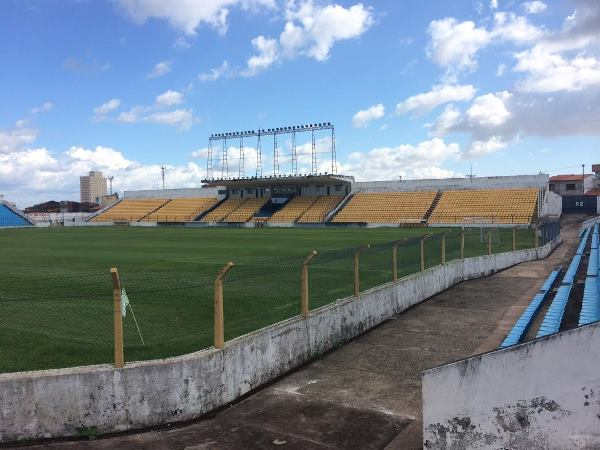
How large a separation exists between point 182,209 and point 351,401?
67.9 meters

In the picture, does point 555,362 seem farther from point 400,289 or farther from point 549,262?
point 549,262

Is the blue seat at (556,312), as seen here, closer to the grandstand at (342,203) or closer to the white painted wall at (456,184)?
the grandstand at (342,203)

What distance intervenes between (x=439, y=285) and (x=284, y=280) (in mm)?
4658

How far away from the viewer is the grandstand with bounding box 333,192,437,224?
54678mm

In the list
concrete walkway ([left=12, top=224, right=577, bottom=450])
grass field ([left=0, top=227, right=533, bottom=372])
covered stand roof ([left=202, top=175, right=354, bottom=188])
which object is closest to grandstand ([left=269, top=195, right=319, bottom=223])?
covered stand roof ([left=202, top=175, right=354, bottom=188])

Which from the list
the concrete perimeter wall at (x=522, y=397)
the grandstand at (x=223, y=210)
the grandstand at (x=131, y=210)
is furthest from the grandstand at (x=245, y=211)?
the concrete perimeter wall at (x=522, y=397)

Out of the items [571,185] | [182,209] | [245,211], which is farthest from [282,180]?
[571,185]

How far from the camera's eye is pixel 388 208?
5766 centimetres

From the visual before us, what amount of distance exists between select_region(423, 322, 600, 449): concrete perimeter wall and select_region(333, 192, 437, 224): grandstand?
48.5 meters

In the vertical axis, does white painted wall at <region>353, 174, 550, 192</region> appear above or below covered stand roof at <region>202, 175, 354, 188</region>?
below

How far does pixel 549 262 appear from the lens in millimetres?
23094

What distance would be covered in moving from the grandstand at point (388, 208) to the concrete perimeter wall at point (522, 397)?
48529mm

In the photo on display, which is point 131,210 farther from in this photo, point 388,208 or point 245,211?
point 388,208

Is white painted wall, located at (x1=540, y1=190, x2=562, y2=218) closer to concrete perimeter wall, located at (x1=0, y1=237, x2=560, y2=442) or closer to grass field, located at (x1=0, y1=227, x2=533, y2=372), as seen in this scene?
grass field, located at (x1=0, y1=227, x2=533, y2=372)
